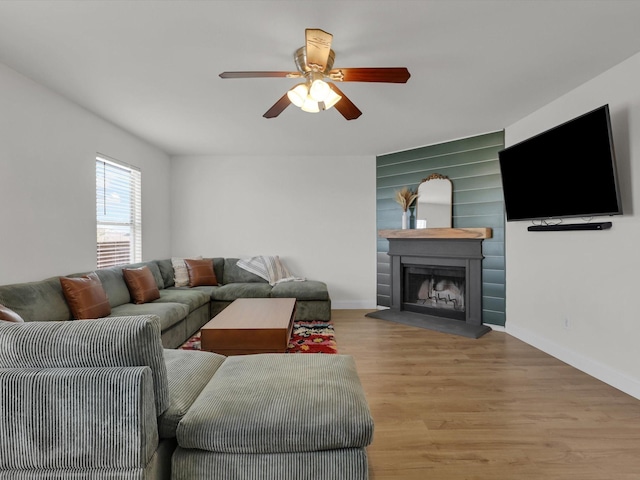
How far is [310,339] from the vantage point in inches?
145

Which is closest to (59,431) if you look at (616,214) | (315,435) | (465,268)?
(315,435)

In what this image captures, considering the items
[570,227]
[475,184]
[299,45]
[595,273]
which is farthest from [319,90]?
[475,184]

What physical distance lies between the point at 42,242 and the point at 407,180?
4322 mm

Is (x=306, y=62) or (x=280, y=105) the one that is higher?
(x=306, y=62)

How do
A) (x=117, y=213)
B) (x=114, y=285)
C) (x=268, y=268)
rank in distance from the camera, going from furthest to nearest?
(x=268, y=268)
(x=117, y=213)
(x=114, y=285)

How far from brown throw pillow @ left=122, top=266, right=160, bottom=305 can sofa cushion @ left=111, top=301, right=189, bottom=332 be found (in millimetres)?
103

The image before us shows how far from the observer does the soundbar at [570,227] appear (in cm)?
267

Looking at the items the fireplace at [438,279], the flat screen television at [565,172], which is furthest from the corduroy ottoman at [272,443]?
the fireplace at [438,279]

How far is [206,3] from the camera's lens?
6.04 feet

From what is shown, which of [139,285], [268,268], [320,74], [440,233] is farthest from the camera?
[268,268]

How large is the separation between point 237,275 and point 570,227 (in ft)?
13.3

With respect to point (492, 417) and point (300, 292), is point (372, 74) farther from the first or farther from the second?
point (300, 292)

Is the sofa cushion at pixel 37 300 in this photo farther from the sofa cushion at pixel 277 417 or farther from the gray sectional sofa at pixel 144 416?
the sofa cushion at pixel 277 417

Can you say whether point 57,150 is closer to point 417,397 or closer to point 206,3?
point 206,3
